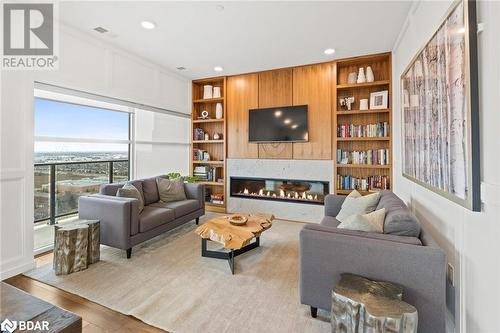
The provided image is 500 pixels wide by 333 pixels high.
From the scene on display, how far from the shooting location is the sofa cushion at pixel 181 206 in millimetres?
3574

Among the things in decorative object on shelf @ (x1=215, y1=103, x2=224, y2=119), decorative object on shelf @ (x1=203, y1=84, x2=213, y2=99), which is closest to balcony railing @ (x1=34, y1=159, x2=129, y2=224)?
decorative object on shelf @ (x1=215, y1=103, x2=224, y2=119)

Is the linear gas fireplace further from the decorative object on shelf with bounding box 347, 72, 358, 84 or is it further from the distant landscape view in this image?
the distant landscape view

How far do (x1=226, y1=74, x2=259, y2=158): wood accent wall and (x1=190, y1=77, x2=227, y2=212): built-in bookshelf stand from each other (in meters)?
0.17

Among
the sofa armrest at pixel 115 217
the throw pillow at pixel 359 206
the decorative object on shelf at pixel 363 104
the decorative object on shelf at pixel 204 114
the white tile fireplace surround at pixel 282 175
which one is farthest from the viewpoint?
the decorative object on shelf at pixel 204 114

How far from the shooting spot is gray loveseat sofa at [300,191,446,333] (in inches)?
56.7

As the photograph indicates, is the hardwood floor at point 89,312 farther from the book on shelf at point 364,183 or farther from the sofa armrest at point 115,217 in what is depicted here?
the book on shelf at point 364,183

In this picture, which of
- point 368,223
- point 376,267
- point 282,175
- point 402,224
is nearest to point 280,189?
point 282,175

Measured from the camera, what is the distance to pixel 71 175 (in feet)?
12.0

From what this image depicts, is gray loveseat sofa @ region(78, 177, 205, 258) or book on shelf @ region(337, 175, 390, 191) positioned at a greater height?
book on shelf @ region(337, 175, 390, 191)

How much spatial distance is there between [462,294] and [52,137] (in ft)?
14.8

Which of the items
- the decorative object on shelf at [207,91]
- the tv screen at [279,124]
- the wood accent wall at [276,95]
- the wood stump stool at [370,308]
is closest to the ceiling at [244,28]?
the wood accent wall at [276,95]

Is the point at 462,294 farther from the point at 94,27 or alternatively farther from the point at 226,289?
the point at 94,27

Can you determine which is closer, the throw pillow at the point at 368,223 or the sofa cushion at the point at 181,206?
the throw pillow at the point at 368,223

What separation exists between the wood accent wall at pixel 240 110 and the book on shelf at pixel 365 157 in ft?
5.31
